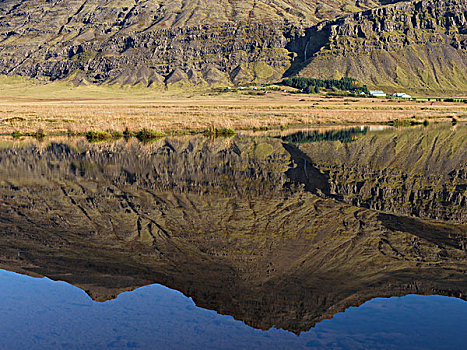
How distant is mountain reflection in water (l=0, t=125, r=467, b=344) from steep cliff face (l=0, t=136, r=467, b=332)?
41 millimetres

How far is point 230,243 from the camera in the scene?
1198 cm

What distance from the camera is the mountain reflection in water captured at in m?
9.02

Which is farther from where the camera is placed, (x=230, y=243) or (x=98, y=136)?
(x=98, y=136)

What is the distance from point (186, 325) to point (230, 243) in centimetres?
447

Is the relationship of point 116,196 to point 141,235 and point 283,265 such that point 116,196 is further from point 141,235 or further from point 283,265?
point 283,265

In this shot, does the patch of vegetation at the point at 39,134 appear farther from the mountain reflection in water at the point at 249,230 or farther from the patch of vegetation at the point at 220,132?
the mountain reflection in water at the point at 249,230

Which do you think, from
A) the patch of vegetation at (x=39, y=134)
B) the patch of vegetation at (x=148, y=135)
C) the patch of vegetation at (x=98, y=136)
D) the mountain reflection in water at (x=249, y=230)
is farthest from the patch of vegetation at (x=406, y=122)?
the patch of vegetation at (x=39, y=134)

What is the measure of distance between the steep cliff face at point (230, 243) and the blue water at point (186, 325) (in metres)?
0.35

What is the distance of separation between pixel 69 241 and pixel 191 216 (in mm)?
4011

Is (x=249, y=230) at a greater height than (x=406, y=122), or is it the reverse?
(x=249, y=230)

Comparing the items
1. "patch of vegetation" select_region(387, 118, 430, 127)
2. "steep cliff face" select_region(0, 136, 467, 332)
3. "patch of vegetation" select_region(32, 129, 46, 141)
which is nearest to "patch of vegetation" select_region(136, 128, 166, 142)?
"patch of vegetation" select_region(32, 129, 46, 141)

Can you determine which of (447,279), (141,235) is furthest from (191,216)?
(447,279)

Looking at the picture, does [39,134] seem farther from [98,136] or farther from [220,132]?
[220,132]

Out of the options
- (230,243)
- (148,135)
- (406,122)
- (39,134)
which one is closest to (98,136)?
(148,135)
